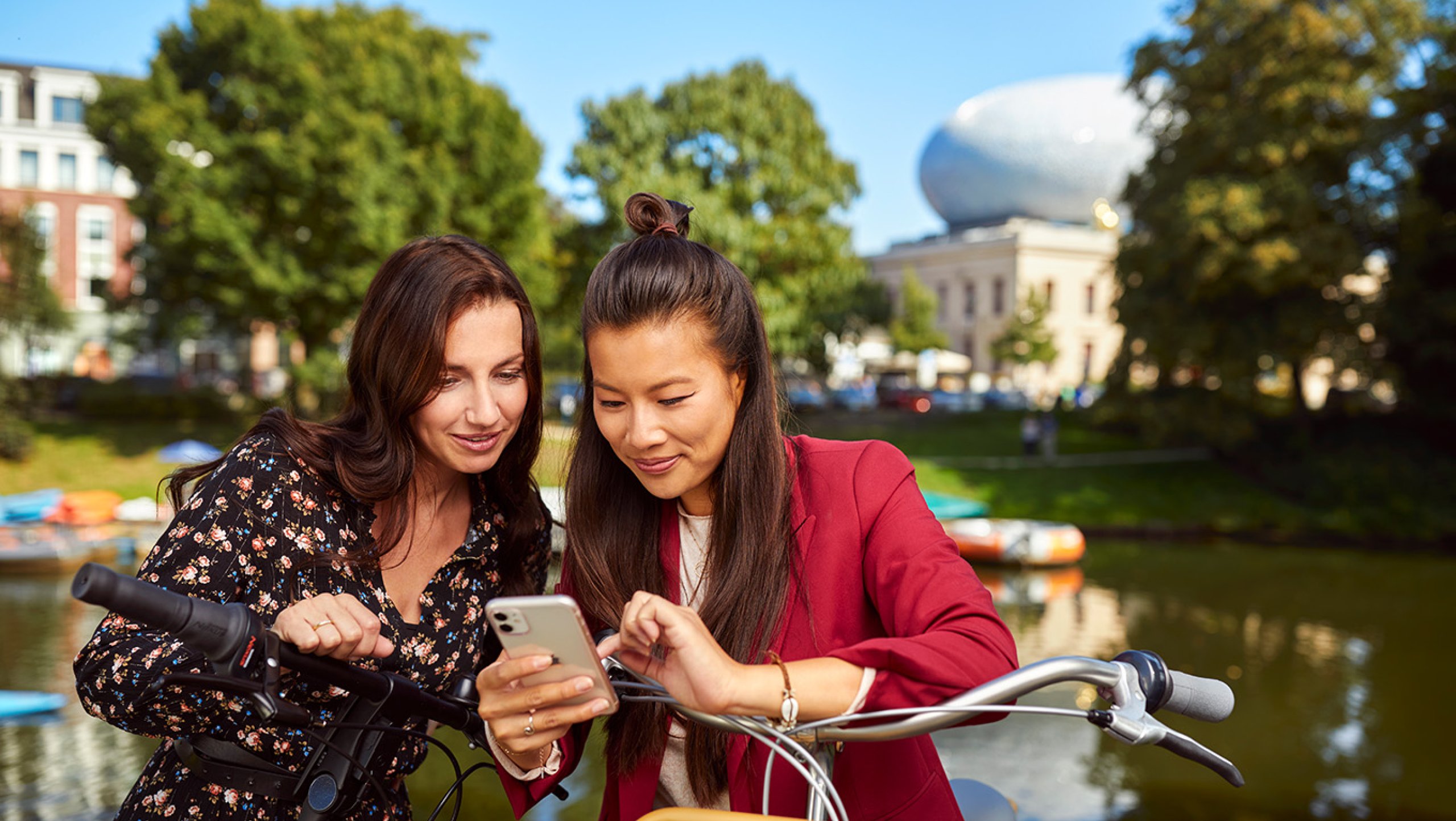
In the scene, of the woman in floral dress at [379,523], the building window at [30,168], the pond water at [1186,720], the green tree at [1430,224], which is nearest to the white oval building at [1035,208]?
the green tree at [1430,224]

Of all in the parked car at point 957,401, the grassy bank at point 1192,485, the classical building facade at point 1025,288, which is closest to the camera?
the grassy bank at point 1192,485

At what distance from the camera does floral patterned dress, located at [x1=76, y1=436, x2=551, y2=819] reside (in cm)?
190

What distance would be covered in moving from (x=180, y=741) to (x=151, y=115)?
24.3 m

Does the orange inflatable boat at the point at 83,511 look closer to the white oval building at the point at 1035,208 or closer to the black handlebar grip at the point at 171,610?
the black handlebar grip at the point at 171,610

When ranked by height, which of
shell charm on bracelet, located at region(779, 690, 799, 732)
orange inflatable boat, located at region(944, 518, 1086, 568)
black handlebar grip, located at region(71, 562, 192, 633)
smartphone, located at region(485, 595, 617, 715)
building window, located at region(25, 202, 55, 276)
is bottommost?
orange inflatable boat, located at region(944, 518, 1086, 568)

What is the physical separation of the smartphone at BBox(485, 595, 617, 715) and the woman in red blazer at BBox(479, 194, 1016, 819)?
6.7 inches

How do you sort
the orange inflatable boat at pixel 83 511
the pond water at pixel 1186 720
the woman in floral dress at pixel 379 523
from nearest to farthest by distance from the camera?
the woman in floral dress at pixel 379 523 < the pond water at pixel 1186 720 < the orange inflatable boat at pixel 83 511

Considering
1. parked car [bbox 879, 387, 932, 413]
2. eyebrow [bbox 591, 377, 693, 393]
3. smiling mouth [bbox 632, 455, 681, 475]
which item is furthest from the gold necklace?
parked car [bbox 879, 387, 932, 413]

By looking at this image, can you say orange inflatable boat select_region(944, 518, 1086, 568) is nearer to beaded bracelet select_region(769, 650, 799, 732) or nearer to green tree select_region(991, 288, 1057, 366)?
beaded bracelet select_region(769, 650, 799, 732)

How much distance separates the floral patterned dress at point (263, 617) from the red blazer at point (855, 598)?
409 millimetres

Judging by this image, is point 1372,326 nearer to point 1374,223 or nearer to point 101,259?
point 1374,223

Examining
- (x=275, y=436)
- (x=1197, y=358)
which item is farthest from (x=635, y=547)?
(x=1197, y=358)

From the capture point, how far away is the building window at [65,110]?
45.0m

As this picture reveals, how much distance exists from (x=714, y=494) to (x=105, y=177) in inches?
2107
